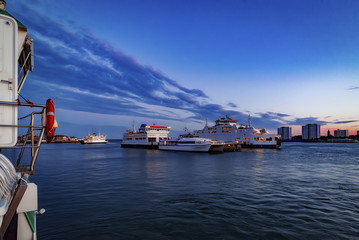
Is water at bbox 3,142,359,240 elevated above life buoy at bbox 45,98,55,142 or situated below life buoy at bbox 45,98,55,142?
A: below

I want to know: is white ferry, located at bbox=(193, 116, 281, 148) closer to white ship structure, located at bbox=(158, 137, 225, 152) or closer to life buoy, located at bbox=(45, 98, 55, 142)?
white ship structure, located at bbox=(158, 137, 225, 152)

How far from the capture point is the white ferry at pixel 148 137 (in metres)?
95.6

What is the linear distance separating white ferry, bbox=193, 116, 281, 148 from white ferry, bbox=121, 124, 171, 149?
19.2 m

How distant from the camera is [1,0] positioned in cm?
570

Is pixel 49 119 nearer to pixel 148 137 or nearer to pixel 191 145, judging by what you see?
pixel 191 145

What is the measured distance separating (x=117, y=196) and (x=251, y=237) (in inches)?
410

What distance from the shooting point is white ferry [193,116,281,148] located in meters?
89.4

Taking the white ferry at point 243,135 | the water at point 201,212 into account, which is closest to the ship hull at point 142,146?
the white ferry at point 243,135

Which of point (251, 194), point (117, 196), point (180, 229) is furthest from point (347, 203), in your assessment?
point (117, 196)

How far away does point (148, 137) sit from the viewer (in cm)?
9588

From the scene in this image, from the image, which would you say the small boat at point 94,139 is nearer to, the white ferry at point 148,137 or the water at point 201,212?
the white ferry at point 148,137

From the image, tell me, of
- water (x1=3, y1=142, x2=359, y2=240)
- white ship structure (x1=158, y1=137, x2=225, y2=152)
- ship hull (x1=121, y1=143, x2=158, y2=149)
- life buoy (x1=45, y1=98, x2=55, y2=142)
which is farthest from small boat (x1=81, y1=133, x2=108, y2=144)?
life buoy (x1=45, y1=98, x2=55, y2=142)

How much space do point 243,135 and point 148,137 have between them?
146ft

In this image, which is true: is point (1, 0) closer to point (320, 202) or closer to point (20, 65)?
point (20, 65)
